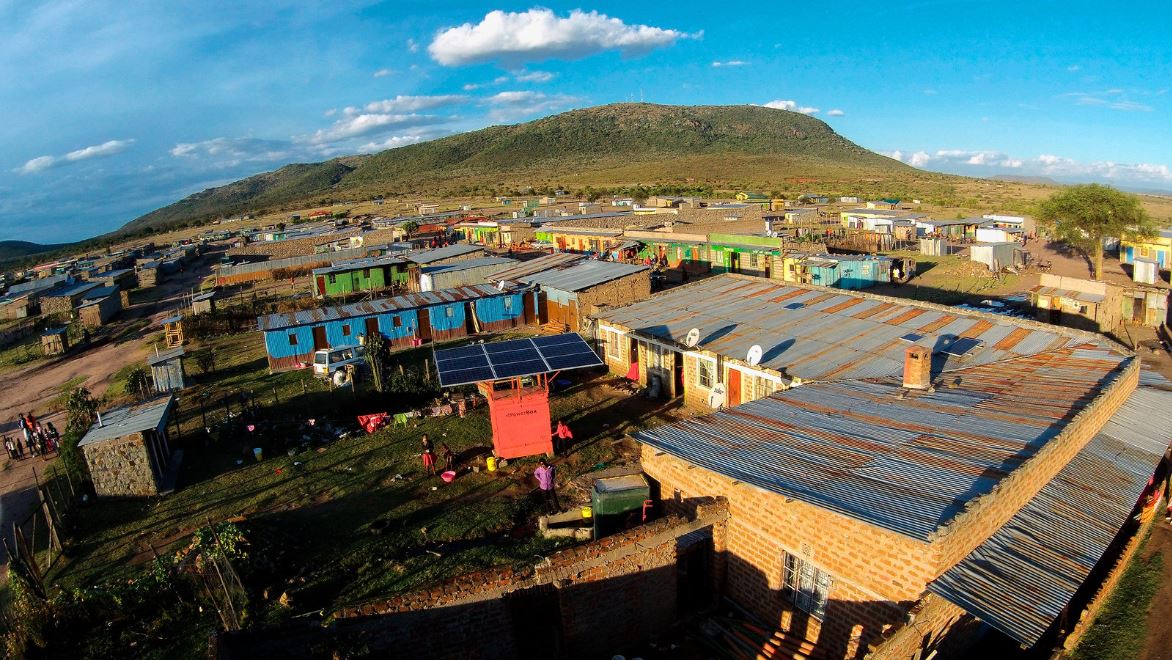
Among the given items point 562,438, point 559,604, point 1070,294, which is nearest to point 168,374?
point 562,438

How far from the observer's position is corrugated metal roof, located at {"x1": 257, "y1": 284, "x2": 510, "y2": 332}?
25.0 m

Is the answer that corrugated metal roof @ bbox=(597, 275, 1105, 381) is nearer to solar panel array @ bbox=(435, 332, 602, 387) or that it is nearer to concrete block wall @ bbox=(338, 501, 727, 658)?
solar panel array @ bbox=(435, 332, 602, 387)

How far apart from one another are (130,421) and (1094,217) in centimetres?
4772

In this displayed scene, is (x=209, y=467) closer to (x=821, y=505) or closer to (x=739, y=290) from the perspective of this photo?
(x=821, y=505)

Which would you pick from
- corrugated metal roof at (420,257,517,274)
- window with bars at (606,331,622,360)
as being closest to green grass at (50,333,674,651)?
window with bars at (606,331,622,360)

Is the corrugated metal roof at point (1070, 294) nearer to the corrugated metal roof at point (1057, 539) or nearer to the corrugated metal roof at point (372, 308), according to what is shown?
the corrugated metal roof at point (1057, 539)

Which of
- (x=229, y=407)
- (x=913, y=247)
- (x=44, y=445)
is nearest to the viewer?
(x=44, y=445)

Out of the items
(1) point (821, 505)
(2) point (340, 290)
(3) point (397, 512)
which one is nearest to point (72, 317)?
(2) point (340, 290)

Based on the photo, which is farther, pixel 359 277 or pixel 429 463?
pixel 359 277

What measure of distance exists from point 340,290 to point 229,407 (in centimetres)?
1947

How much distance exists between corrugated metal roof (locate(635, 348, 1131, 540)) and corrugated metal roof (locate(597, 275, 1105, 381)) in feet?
3.61

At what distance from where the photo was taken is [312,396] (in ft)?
68.9

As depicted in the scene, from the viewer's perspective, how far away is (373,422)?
58.6 feet

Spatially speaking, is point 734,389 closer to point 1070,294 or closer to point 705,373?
point 705,373
